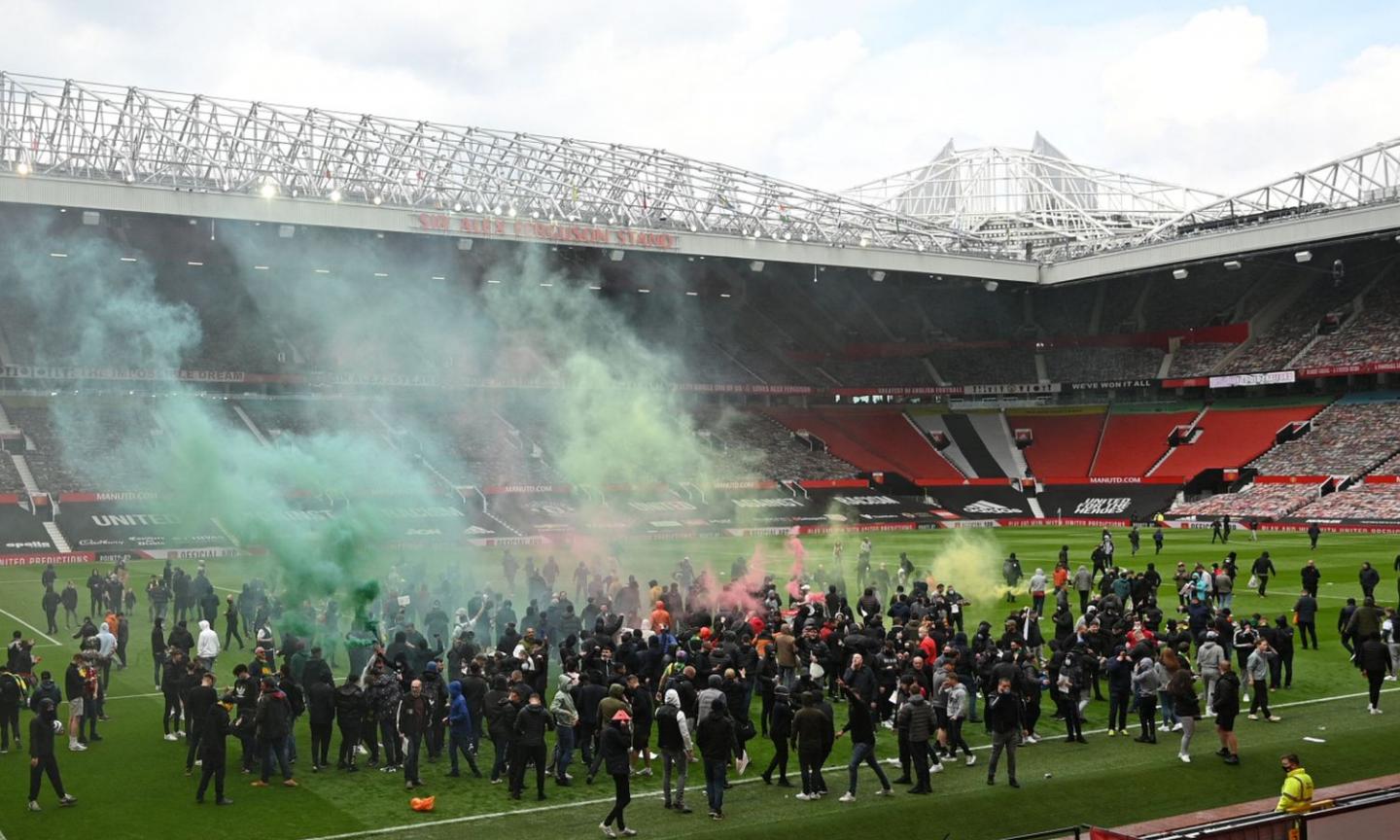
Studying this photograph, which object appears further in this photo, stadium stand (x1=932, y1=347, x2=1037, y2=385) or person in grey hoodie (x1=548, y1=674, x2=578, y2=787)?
stadium stand (x1=932, y1=347, x2=1037, y2=385)

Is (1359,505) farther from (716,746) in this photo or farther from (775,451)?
(716,746)

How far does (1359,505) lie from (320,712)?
147ft

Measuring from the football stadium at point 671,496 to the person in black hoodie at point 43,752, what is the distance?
0.04 meters

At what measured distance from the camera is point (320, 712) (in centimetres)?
1487

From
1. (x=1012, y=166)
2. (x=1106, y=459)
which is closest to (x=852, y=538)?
(x=1106, y=459)

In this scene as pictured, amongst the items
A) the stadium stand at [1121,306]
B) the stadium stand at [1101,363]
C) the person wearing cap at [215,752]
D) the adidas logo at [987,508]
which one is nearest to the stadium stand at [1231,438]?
the stadium stand at [1101,363]

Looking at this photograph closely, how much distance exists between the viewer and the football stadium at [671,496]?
46.9 ft

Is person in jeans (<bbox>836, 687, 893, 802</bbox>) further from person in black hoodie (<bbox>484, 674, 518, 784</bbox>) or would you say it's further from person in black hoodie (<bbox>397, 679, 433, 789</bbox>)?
person in black hoodie (<bbox>397, 679, 433, 789</bbox>)

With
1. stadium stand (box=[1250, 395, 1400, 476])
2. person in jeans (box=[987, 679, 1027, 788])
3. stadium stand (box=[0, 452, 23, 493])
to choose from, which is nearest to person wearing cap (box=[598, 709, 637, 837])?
person in jeans (box=[987, 679, 1027, 788])

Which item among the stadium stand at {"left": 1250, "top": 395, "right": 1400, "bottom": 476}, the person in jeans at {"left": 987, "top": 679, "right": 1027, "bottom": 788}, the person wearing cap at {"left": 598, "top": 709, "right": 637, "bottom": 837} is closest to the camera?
the person wearing cap at {"left": 598, "top": 709, "right": 637, "bottom": 837}

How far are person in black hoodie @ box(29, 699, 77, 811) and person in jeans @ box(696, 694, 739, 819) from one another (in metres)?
6.97

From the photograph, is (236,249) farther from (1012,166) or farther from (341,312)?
(1012,166)

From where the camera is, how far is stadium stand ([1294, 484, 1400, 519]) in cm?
4691

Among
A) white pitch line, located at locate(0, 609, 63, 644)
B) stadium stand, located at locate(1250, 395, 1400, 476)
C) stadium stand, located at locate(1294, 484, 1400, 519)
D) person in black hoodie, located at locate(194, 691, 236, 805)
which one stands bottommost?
person in black hoodie, located at locate(194, 691, 236, 805)
